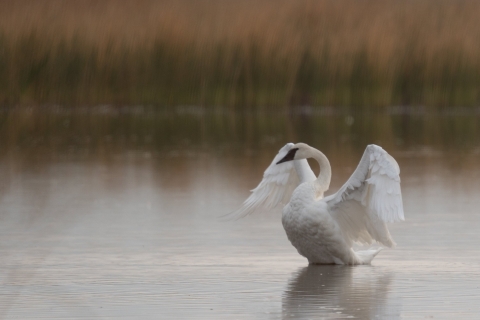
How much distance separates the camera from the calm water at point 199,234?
6570mm

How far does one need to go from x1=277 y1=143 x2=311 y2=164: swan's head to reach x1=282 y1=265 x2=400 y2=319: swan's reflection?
974 millimetres

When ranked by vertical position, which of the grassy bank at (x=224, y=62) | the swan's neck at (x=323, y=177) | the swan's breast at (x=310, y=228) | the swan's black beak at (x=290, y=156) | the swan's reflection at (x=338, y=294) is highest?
the grassy bank at (x=224, y=62)

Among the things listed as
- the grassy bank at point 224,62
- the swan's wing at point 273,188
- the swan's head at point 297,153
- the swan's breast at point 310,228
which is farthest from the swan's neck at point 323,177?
the grassy bank at point 224,62

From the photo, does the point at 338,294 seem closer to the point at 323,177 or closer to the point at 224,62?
the point at 323,177

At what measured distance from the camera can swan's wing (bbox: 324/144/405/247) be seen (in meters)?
7.70

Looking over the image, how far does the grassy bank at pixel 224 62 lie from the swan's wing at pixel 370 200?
42.8 ft

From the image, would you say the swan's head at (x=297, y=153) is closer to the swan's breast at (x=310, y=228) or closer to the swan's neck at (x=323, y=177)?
the swan's neck at (x=323, y=177)

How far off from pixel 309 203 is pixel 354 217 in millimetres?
341

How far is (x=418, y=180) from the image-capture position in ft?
40.8

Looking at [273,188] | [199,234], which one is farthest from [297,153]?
[199,234]

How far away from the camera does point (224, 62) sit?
21312mm

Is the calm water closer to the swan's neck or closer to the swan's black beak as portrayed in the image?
the swan's neck

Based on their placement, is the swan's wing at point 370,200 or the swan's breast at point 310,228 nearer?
the swan's wing at point 370,200

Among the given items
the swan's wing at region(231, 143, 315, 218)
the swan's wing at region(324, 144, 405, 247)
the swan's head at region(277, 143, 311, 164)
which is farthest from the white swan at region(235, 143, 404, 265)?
the swan's wing at region(231, 143, 315, 218)
